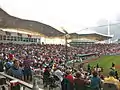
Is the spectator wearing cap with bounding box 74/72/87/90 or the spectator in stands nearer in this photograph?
the spectator wearing cap with bounding box 74/72/87/90

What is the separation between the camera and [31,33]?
2943 inches

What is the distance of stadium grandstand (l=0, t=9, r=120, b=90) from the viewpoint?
11031 millimetres

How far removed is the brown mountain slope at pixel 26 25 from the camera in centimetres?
7348

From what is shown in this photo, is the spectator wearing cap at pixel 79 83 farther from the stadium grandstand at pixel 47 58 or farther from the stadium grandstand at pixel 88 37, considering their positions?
the stadium grandstand at pixel 88 37

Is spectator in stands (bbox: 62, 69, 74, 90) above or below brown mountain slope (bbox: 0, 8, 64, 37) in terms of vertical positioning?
below

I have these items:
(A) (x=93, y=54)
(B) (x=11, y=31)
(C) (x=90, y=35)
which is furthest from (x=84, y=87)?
(C) (x=90, y=35)

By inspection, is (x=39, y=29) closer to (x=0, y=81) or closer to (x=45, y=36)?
(x=45, y=36)

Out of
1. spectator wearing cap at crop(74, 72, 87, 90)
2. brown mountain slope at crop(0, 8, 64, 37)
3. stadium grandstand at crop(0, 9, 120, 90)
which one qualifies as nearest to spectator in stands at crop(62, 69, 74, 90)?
stadium grandstand at crop(0, 9, 120, 90)

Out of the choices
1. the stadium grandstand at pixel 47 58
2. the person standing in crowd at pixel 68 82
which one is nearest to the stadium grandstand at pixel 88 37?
the stadium grandstand at pixel 47 58

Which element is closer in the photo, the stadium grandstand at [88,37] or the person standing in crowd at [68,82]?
the person standing in crowd at [68,82]

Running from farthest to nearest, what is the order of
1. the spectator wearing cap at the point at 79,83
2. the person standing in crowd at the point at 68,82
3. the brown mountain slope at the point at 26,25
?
the brown mountain slope at the point at 26,25 → the person standing in crowd at the point at 68,82 → the spectator wearing cap at the point at 79,83

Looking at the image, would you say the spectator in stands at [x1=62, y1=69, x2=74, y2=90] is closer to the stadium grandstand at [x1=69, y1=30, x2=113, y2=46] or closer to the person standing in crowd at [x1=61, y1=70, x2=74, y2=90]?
the person standing in crowd at [x1=61, y1=70, x2=74, y2=90]

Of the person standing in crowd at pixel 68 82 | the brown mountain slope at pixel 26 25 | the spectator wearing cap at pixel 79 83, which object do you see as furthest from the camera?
the brown mountain slope at pixel 26 25

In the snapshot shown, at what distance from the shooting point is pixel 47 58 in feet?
92.3
